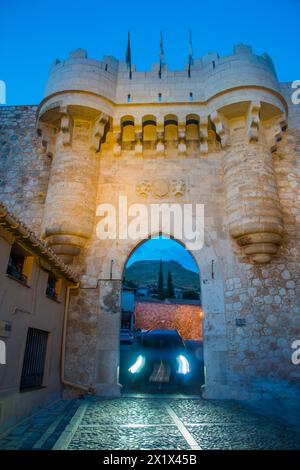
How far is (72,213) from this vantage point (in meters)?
7.66

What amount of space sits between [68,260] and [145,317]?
1981cm

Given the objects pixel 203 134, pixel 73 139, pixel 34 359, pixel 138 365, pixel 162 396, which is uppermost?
pixel 203 134

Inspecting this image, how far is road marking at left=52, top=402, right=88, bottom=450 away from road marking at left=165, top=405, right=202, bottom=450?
1461mm

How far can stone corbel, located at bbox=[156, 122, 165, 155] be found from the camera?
8500 millimetres

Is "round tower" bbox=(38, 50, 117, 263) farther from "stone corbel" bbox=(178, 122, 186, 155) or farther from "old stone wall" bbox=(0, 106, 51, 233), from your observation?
"stone corbel" bbox=(178, 122, 186, 155)

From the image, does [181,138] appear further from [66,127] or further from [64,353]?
[64,353]

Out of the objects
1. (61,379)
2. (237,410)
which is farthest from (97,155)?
(237,410)

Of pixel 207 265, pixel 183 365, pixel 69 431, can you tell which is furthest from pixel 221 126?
pixel 69 431

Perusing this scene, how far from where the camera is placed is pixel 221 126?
323 inches

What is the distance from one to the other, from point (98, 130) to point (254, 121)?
4.13m

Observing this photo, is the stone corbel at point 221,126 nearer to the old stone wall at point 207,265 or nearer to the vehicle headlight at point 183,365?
the old stone wall at point 207,265

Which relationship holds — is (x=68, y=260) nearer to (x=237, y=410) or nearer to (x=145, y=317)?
(x=237, y=410)

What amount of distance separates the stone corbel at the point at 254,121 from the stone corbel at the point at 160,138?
7.53 ft

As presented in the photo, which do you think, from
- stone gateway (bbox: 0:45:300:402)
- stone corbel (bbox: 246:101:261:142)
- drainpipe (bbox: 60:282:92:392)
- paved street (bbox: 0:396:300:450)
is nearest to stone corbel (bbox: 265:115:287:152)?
stone gateway (bbox: 0:45:300:402)
